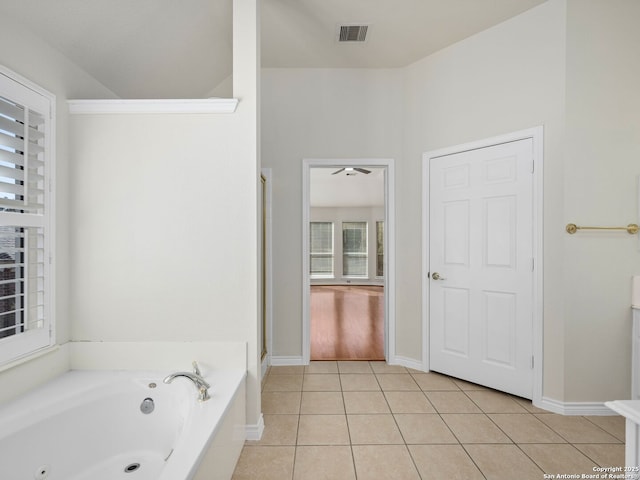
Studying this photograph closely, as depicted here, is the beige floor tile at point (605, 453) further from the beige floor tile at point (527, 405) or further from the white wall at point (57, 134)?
the white wall at point (57, 134)

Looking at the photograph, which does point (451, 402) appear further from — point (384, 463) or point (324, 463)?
point (324, 463)

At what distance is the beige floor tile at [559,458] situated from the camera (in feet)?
5.79

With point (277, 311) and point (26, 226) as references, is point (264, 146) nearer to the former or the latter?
point (277, 311)

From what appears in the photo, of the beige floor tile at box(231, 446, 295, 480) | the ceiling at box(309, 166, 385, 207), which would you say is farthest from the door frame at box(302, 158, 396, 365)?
the ceiling at box(309, 166, 385, 207)

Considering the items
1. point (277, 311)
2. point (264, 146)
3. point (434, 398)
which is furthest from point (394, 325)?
point (264, 146)

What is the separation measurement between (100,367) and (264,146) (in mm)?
2270

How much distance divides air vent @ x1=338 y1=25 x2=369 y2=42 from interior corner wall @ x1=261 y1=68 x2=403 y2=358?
449 mm

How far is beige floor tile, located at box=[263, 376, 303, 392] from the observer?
273 centimetres

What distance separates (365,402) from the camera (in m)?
2.49

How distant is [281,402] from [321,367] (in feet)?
2.50

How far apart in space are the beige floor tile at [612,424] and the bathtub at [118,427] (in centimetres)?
233

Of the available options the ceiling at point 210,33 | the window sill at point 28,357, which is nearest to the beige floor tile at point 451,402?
the window sill at point 28,357

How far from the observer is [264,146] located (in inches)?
129

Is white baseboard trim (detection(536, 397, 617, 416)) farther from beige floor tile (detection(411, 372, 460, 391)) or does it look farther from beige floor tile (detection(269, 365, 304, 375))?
beige floor tile (detection(269, 365, 304, 375))
